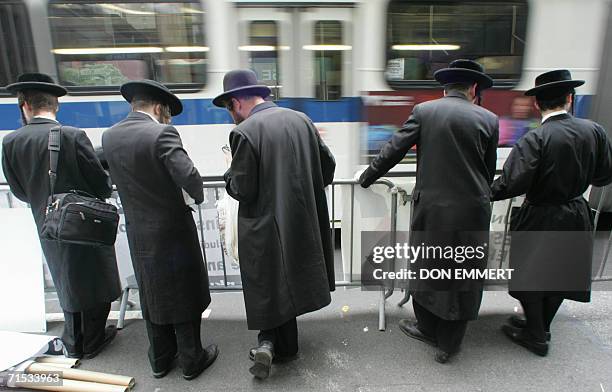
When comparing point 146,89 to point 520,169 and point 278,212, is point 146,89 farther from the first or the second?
point 520,169

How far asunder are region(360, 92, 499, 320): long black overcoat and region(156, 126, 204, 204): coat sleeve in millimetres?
1218

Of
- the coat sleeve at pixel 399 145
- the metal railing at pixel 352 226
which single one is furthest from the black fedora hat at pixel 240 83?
the metal railing at pixel 352 226

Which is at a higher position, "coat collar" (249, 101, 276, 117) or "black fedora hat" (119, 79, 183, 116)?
"black fedora hat" (119, 79, 183, 116)

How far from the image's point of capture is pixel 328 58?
184 inches

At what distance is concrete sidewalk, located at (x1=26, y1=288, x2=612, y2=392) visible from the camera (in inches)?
104

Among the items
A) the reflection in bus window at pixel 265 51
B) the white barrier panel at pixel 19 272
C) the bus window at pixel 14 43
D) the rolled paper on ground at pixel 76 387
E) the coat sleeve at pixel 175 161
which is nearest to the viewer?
the coat sleeve at pixel 175 161

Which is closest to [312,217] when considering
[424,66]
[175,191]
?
[175,191]

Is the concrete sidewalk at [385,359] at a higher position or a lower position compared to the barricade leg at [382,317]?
lower

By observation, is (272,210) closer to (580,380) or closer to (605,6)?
(580,380)

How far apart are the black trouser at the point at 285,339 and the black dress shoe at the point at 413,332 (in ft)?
3.00

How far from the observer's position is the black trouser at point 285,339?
2.81 m

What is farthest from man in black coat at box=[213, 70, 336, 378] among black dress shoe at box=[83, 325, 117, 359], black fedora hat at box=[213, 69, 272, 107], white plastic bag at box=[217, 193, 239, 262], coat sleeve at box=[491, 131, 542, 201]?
black dress shoe at box=[83, 325, 117, 359]

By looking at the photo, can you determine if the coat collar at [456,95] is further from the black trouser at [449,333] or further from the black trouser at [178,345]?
the black trouser at [178,345]

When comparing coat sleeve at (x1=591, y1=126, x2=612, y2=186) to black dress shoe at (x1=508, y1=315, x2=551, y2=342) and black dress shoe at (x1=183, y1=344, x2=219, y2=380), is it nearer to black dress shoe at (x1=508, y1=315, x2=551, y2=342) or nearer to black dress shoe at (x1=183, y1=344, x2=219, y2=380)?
black dress shoe at (x1=508, y1=315, x2=551, y2=342)
